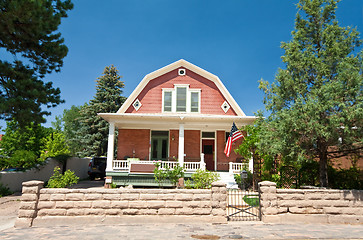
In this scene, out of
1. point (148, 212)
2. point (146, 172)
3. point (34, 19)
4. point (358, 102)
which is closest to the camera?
point (148, 212)

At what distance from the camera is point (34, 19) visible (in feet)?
38.0

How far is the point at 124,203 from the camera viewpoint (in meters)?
7.64

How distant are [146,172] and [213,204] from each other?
25.5 ft

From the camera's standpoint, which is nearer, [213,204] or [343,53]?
[213,204]

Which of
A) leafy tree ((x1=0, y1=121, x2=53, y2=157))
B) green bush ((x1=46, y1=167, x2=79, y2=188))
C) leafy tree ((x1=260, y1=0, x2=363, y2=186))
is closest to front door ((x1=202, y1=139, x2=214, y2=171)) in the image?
leafy tree ((x1=260, y1=0, x2=363, y2=186))

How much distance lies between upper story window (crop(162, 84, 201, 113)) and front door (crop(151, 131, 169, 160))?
69.2 inches

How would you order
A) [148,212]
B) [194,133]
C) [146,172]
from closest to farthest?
1. [148,212]
2. [146,172]
3. [194,133]

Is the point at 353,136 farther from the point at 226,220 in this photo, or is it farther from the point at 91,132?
the point at 91,132

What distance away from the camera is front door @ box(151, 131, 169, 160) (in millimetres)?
18047

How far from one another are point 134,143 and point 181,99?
442 centimetres

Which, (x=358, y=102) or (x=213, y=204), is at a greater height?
(x=358, y=102)

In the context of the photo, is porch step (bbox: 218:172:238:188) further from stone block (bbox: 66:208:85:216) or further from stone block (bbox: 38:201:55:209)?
stone block (bbox: 38:201:55:209)

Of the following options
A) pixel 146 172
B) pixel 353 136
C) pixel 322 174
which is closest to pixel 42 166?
pixel 146 172

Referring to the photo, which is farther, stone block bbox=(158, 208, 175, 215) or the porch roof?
the porch roof
